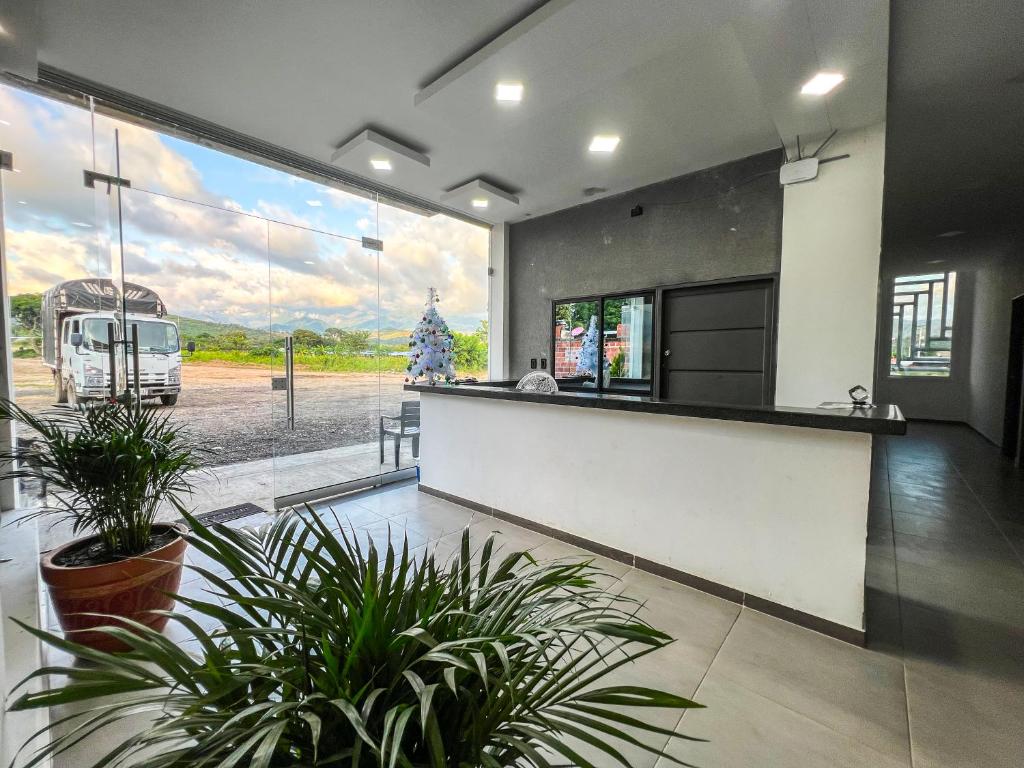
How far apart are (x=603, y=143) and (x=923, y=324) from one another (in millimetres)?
9170

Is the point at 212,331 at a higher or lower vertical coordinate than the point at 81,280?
lower

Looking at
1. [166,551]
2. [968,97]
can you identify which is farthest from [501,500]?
[968,97]

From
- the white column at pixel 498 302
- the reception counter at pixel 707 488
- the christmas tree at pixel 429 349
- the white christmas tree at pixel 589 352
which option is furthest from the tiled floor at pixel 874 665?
the white column at pixel 498 302

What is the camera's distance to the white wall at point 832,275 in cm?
315

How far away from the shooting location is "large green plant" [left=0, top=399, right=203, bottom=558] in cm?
175

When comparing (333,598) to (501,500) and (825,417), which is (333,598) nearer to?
(825,417)

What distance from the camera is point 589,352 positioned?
5.34 metres

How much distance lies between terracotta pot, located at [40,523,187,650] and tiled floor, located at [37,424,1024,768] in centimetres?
50

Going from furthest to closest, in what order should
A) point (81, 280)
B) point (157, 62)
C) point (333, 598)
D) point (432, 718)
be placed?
point (81, 280) < point (157, 62) < point (333, 598) < point (432, 718)

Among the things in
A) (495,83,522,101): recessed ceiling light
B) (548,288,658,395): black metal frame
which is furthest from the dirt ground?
(495,83,522,101): recessed ceiling light

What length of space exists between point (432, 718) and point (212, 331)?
3800mm

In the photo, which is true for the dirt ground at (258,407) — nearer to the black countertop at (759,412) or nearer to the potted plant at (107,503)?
the potted plant at (107,503)

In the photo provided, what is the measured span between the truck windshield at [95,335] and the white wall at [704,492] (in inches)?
109

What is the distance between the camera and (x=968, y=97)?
126 inches
